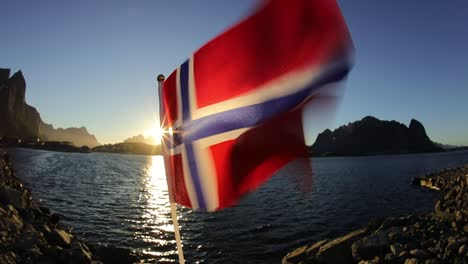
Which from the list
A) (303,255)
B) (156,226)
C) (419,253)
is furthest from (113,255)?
(419,253)

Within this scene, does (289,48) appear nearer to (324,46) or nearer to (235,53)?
(324,46)

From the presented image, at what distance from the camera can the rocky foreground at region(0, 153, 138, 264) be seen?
11.3 meters

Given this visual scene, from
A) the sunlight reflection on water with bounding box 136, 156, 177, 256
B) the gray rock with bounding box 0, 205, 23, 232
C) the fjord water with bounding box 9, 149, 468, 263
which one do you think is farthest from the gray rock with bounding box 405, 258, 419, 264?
the gray rock with bounding box 0, 205, 23, 232

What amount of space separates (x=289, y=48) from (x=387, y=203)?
39.1 meters

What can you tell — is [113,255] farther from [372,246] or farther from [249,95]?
[249,95]

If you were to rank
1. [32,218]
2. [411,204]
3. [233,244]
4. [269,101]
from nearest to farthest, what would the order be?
1. [269,101]
2. [32,218]
3. [233,244]
4. [411,204]

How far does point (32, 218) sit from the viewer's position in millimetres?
15414

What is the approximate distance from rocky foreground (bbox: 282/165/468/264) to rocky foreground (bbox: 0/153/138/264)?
9184mm

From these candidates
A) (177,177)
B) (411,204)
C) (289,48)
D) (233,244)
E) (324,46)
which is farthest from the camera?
(411,204)


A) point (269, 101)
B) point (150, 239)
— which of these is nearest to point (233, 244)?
point (150, 239)

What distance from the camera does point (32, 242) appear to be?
12078 millimetres

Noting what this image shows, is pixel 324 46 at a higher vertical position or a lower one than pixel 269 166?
higher

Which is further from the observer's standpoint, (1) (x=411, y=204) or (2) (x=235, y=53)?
(1) (x=411, y=204)

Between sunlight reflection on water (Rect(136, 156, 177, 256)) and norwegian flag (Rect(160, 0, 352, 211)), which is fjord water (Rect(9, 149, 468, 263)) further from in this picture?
norwegian flag (Rect(160, 0, 352, 211))
